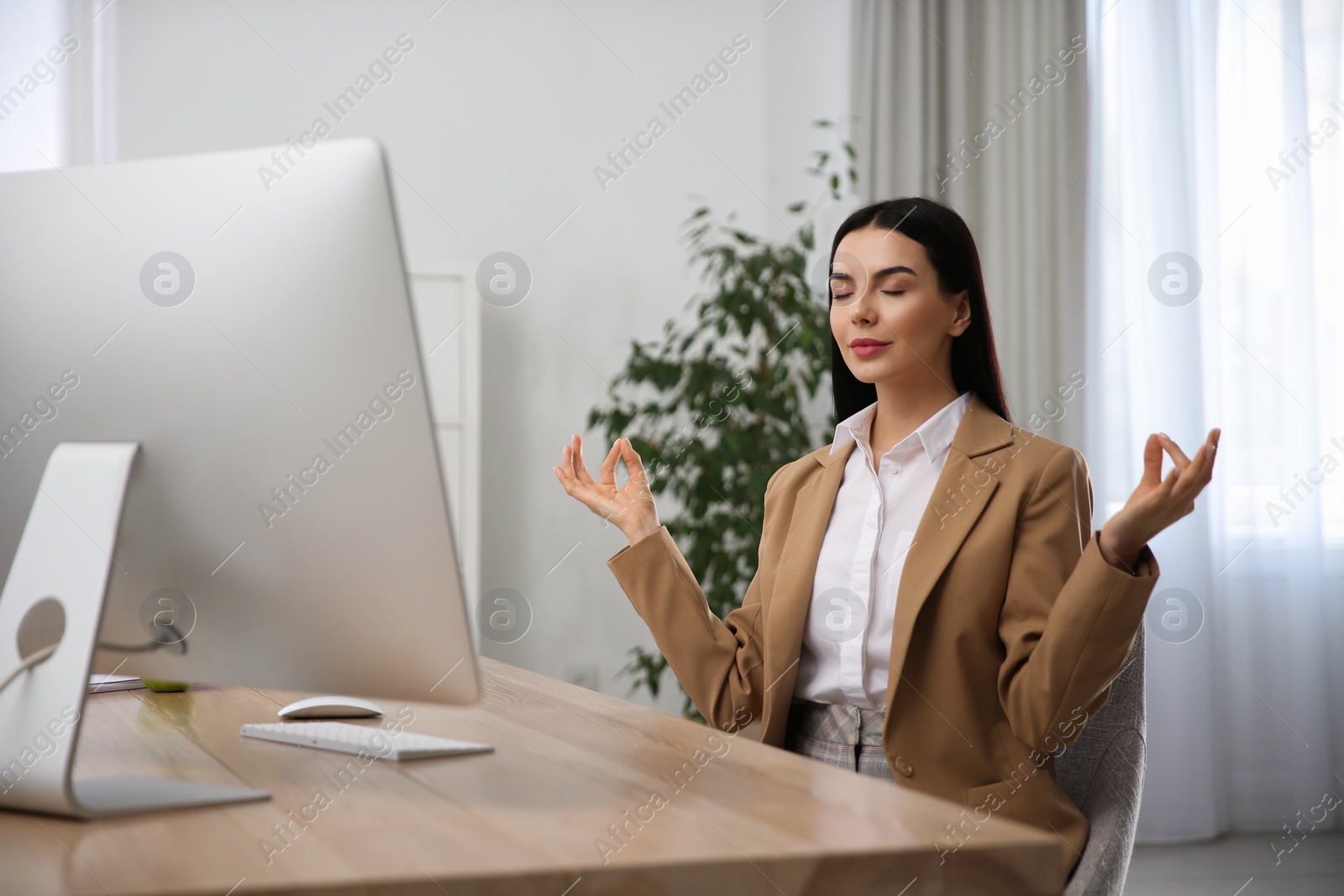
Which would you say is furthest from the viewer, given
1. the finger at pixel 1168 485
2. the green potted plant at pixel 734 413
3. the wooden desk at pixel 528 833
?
the green potted plant at pixel 734 413

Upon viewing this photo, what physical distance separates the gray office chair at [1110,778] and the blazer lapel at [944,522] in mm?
233

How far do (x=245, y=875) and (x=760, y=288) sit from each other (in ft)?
9.61

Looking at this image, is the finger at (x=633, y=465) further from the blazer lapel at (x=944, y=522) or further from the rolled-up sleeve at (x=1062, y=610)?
the rolled-up sleeve at (x=1062, y=610)

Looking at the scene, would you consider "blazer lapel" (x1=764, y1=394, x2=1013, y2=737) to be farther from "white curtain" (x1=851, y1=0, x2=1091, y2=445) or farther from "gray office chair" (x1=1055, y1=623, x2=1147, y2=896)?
"white curtain" (x1=851, y1=0, x2=1091, y2=445)

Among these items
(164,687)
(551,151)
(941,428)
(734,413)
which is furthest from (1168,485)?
(551,151)

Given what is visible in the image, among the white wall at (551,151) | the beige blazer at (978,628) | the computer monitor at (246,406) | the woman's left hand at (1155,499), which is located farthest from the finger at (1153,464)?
Result: the white wall at (551,151)

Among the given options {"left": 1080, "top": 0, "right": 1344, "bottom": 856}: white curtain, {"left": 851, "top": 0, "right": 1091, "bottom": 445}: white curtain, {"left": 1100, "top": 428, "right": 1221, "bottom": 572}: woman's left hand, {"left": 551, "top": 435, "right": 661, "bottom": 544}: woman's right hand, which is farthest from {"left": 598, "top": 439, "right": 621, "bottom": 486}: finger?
{"left": 1080, "top": 0, "right": 1344, "bottom": 856}: white curtain

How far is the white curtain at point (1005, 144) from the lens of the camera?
3537 mm

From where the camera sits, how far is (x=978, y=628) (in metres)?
1.36

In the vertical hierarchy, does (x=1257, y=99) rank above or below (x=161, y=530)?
above

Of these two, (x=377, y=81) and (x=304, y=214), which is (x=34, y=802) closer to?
(x=304, y=214)

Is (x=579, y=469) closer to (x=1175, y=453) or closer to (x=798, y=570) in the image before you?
(x=798, y=570)

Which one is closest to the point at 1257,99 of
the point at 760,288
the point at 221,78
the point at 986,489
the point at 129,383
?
the point at 760,288

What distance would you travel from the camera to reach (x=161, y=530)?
0.80 m
